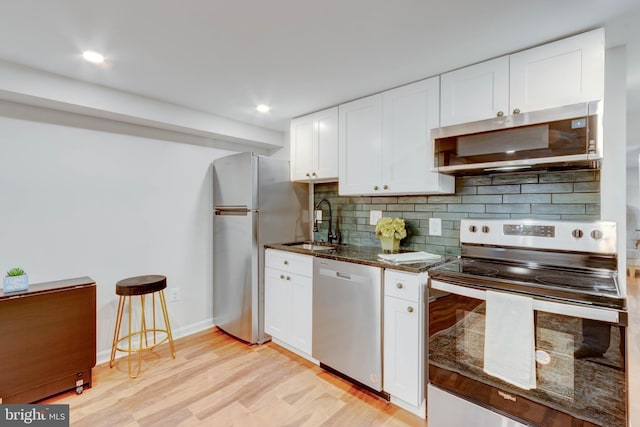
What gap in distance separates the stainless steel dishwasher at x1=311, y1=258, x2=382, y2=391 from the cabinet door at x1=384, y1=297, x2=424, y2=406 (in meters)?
0.06

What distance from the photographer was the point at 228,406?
6.48 feet

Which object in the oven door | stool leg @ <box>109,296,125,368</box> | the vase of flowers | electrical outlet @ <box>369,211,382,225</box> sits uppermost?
electrical outlet @ <box>369,211,382,225</box>

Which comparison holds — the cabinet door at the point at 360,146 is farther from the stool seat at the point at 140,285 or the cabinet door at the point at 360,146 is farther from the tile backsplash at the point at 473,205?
the stool seat at the point at 140,285

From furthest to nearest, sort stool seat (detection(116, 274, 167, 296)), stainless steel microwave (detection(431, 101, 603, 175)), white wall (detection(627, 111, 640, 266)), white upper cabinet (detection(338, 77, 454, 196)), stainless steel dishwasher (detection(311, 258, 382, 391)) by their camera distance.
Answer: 1. white wall (detection(627, 111, 640, 266))
2. stool seat (detection(116, 274, 167, 296))
3. white upper cabinet (detection(338, 77, 454, 196))
4. stainless steel dishwasher (detection(311, 258, 382, 391))
5. stainless steel microwave (detection(431, 101, 603, 175))

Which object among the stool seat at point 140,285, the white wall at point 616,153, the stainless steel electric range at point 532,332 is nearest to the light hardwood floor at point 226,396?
the stainless steel electric range at point 532,332

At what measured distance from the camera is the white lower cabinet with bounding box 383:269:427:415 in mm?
1792

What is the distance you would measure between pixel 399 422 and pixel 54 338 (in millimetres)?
2264

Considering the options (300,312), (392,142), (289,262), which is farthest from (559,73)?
(300,312)

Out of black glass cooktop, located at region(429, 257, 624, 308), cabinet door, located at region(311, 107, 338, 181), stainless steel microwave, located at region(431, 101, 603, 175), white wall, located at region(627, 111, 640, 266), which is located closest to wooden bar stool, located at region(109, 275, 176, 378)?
cabinet door, located at region(311, 107, 338, 181)

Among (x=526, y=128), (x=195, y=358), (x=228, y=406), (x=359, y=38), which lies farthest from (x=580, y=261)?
(x=195, y=358)

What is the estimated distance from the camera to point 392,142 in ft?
7.50

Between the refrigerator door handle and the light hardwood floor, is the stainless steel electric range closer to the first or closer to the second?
the light hardwood floor

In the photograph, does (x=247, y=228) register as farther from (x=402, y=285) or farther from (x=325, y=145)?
(x=402, y=285)

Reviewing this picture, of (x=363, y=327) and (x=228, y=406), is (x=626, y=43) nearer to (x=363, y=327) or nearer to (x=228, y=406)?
(x=363, y=327)
